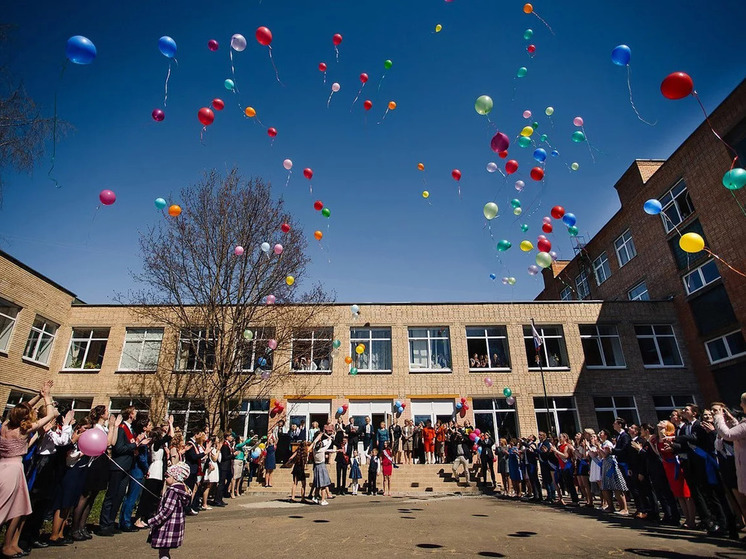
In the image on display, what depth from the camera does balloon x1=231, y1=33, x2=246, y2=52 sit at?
372 inches

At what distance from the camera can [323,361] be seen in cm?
2133

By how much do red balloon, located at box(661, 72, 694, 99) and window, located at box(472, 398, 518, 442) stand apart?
1634 centimetres

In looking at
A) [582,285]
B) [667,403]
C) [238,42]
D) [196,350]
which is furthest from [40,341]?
[582,285]

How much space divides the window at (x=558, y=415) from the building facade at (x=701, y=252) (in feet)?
17.7

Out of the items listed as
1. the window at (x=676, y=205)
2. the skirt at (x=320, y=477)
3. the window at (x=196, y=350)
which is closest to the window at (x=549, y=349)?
the window at (x=676, y=205)

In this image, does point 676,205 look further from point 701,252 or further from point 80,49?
point 80,49

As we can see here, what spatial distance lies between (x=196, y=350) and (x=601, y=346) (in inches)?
796

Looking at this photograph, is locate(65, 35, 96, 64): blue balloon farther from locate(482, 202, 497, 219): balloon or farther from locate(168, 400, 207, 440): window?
locate(168, 400, 207, 440): window

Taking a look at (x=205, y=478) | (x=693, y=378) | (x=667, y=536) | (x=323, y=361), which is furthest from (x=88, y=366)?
(x=693, y=378)

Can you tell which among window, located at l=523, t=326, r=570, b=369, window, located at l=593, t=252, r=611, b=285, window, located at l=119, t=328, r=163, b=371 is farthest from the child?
window, located at l=593, t=252, r=611, b=285

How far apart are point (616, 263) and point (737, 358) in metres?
9.63

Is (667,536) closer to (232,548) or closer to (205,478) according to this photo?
(232,548)

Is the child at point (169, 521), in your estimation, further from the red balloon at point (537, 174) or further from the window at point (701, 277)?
the window at point (701, 277)

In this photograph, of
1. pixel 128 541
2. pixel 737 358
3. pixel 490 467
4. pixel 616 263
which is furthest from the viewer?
pixel 616 263
